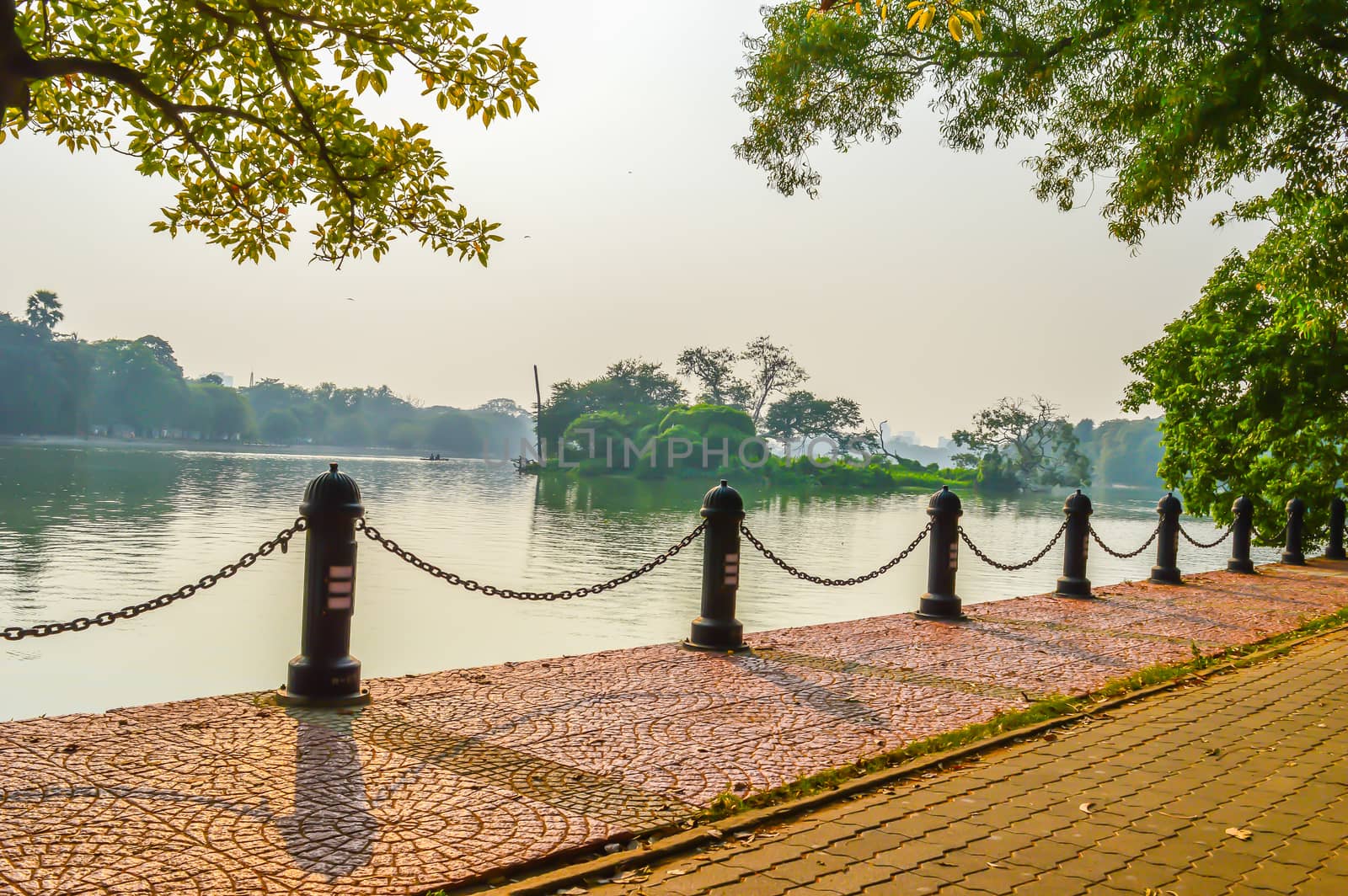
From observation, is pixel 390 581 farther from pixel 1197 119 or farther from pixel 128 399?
pixel 128 399

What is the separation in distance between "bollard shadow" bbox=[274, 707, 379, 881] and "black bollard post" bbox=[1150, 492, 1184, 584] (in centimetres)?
1275

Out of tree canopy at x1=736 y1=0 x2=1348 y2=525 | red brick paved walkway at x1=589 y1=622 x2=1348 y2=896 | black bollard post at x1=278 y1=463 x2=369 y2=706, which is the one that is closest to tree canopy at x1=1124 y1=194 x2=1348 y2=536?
tree canopy at x1=736 y1=0 x2=1348 y2=525

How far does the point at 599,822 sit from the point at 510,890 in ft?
2.22

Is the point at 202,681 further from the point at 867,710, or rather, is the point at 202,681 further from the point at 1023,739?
the point at 1023,739

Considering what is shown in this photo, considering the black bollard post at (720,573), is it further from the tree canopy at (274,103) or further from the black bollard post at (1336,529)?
the black bollard post at (1336,529)

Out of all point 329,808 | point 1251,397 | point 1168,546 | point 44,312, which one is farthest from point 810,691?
point 44,312

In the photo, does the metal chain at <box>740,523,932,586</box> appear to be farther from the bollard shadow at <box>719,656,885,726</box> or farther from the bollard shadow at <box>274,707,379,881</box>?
the bollard shadow at <box>274,707,379,881</box>

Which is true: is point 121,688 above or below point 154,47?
below

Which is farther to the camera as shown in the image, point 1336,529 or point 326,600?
point 1336,529

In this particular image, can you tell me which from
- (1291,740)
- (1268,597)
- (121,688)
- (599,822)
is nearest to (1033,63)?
(1268,597)

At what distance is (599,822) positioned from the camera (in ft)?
13.4

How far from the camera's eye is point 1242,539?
1638 cm

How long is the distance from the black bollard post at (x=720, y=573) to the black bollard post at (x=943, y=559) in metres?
2.83

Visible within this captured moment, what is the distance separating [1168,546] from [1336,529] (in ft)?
29.0
